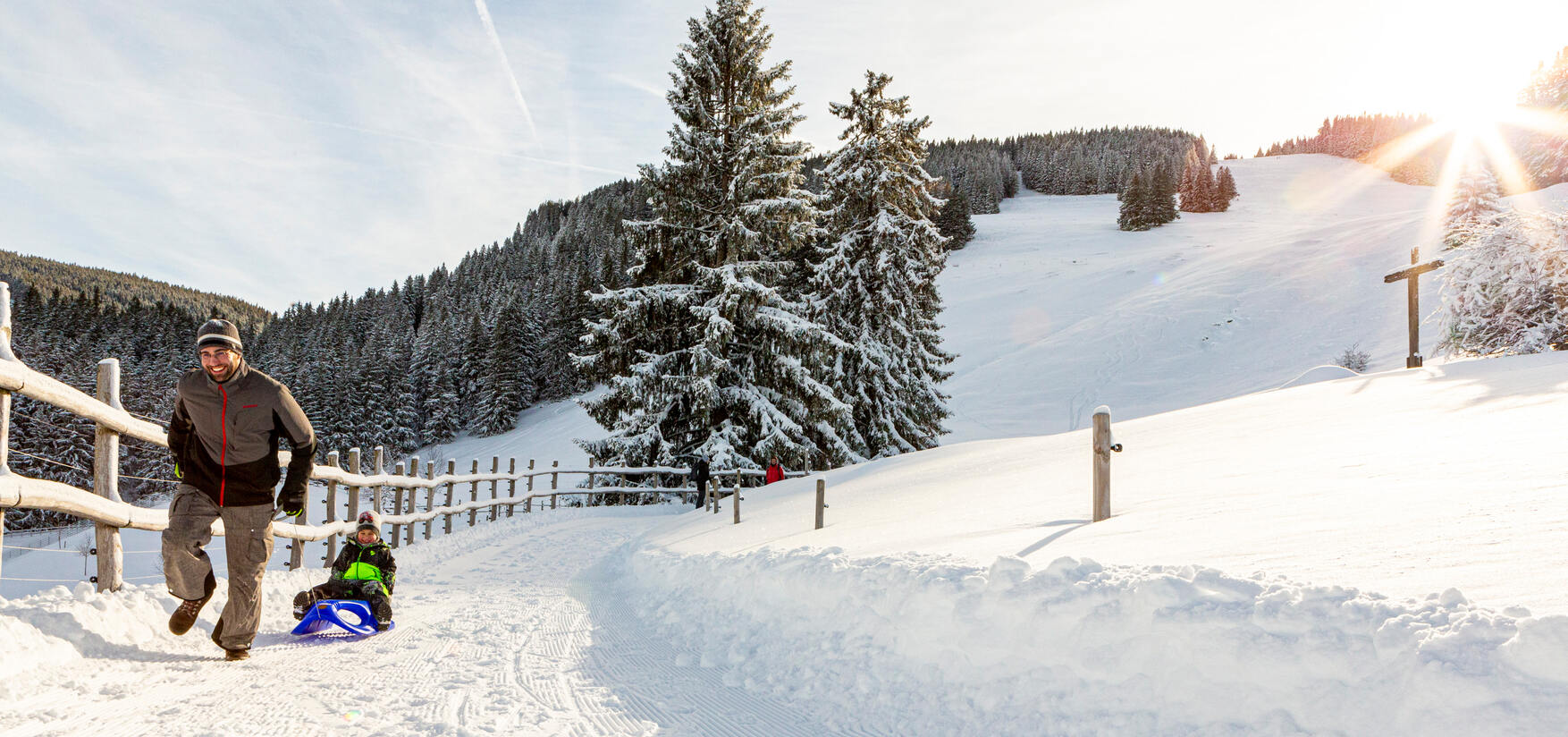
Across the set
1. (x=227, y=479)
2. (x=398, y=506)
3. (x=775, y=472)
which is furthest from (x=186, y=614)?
(x=775, y=472)

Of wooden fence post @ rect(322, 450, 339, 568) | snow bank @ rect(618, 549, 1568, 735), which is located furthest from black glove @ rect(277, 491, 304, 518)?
wooden fence post @ rect(322, 450, 339, 568)

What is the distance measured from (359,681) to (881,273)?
17.8 m

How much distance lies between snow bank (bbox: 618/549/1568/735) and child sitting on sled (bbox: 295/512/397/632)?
98.0 inches

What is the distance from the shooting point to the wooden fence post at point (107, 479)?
463 centimetres

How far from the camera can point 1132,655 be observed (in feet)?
10.9

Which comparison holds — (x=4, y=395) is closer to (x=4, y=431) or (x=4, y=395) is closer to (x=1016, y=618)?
(x=4, y=431)

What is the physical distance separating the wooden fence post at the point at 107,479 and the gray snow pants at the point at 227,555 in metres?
0.46

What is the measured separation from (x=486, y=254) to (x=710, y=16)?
135 meters

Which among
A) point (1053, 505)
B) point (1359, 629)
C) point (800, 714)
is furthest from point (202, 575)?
point (1053, 505)

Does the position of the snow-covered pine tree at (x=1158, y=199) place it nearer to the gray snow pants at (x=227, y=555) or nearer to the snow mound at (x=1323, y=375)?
the snow mound at (x=1323, y=375)

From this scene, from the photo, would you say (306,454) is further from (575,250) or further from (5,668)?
(575,250)

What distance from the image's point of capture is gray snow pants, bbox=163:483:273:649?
14.4ft

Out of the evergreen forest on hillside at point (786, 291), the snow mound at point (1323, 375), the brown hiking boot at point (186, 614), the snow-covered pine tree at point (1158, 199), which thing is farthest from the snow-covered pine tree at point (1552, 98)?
the snow-covered pine tree at point (1158, 199)

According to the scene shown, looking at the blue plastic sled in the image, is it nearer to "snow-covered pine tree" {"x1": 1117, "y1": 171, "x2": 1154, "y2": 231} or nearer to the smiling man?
the smiling man
